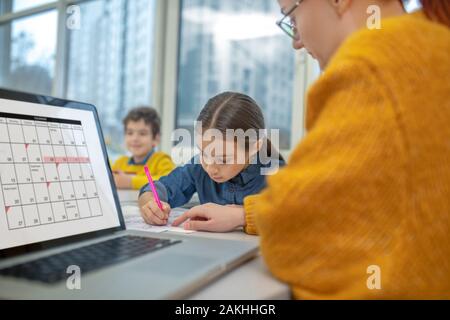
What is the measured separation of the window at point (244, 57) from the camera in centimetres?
188

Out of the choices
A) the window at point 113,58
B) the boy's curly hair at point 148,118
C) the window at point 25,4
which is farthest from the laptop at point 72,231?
the window at point 25,4

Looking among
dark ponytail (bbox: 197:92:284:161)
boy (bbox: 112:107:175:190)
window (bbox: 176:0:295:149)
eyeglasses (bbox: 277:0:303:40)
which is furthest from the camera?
boy (bbox: 112:107:175:190)

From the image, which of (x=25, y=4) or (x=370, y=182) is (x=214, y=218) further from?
(x=25, y=4)

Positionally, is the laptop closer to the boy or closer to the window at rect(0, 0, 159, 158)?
the boy

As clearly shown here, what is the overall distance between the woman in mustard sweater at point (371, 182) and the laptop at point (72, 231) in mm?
115

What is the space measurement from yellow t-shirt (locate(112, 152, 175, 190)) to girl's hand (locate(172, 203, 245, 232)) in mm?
791

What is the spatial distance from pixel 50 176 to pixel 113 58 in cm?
248

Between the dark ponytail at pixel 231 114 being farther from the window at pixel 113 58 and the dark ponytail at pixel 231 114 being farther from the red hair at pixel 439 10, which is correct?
the window at pixel 113 58

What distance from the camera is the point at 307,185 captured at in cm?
41

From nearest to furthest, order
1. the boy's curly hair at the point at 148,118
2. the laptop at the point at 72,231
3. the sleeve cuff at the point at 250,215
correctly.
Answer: the laptop at the point at 72,231 < the sleeve cuff at the point at 250,215 < the boy's curly hair at the point at 148,118

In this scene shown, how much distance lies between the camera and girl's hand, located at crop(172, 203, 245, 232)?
761mm

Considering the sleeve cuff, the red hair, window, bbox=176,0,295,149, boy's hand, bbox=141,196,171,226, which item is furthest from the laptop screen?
window, bbox=176,0,295,149

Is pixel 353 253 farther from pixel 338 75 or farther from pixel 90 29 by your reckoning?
pixel 90 29

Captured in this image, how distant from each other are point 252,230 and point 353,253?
33 centimetres
